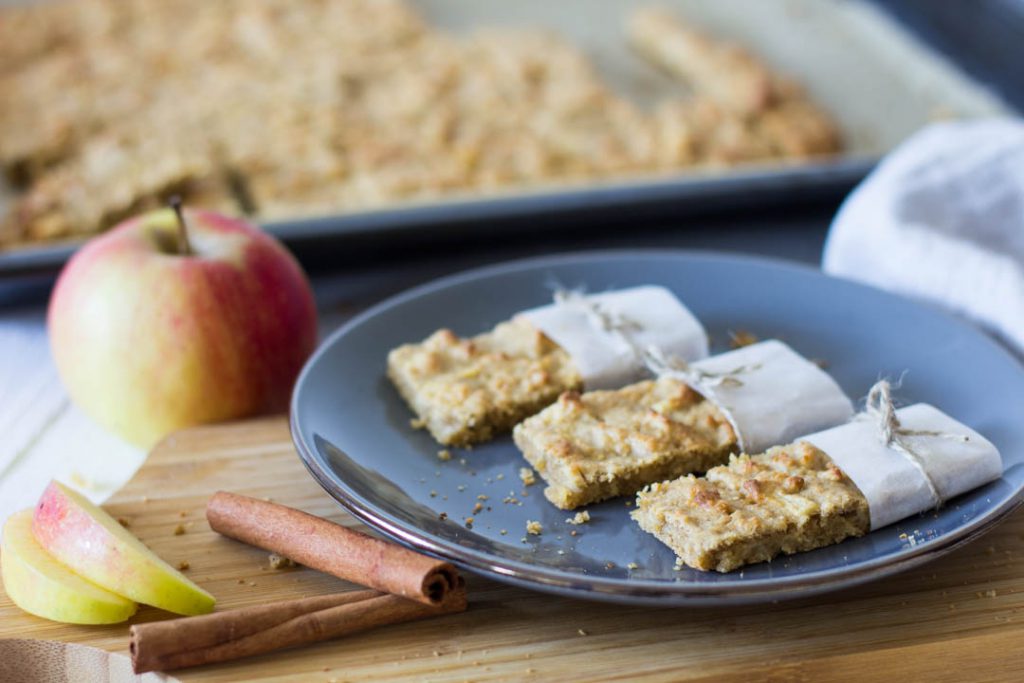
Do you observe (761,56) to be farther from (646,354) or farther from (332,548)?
(332,548)

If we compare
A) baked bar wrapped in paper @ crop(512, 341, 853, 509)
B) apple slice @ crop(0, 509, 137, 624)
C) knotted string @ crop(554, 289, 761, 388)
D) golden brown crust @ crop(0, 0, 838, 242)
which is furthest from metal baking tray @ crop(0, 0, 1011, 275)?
apple slice @ crop(0, 509, 137, 624)

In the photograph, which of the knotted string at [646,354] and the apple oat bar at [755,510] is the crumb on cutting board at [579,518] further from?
the knotted string at [646,354]

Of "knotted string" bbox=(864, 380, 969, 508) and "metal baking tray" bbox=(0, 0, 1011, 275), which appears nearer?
"knotted string" bbox=(864, 380, 969, 508)

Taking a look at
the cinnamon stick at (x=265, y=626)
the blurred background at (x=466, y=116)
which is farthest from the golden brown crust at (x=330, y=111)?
the cinnamon stick at (x=265, y=626)

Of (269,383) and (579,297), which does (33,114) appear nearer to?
(269,383)

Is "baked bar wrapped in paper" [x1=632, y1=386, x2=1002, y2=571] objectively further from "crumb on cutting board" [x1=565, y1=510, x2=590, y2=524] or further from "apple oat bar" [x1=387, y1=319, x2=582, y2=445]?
"apple oat bar" [x1=387, y1=319, x2=582, y2=445]

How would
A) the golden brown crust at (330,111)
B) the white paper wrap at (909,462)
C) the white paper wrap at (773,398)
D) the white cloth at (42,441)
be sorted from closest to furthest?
the white paper wrap at (909,462)
the white paper wrap at (773,398)
the white cloth at (42,441)
the golden brown crust at (330,111)
